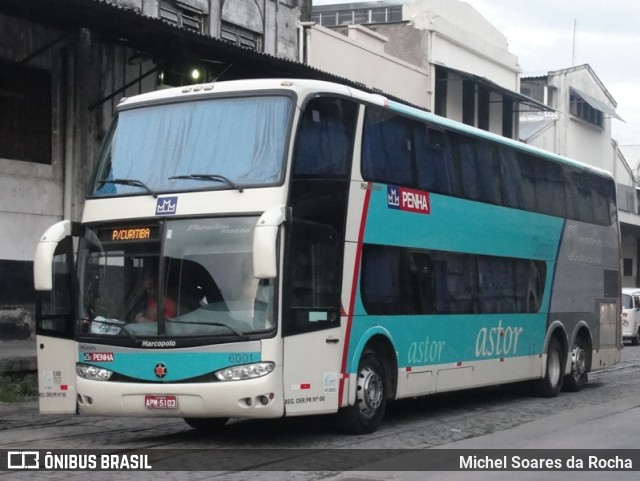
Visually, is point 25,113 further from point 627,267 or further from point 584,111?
point 627,267

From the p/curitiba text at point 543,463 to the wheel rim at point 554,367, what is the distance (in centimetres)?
753

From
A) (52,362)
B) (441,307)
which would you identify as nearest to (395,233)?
(441,307)

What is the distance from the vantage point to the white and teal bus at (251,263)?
1134cm

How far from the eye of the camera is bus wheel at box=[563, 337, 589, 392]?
1962 cm

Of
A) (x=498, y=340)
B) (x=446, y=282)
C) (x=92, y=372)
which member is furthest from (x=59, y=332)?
(x=498, y=340)

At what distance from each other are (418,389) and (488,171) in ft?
12.2

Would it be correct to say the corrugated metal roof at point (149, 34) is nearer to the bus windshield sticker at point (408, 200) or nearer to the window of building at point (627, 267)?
the bus windshield sticker at point (408, 200)

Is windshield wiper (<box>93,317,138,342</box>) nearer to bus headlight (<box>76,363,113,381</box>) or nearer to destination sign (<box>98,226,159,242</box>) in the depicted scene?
bus headlight (<box>76,363,113,381</box>)

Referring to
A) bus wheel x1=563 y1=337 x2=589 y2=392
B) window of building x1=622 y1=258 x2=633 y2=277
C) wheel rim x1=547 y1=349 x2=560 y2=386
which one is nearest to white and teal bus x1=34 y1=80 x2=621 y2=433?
wheel rim x1=547 y1=349 x2=560 y2=386

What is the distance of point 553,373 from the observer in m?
18.8

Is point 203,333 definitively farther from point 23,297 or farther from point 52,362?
point 23,297

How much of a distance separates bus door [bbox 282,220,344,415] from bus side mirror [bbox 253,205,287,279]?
2.20ft

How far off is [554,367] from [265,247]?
9.52 meters

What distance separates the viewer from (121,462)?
→ 10.6 m
